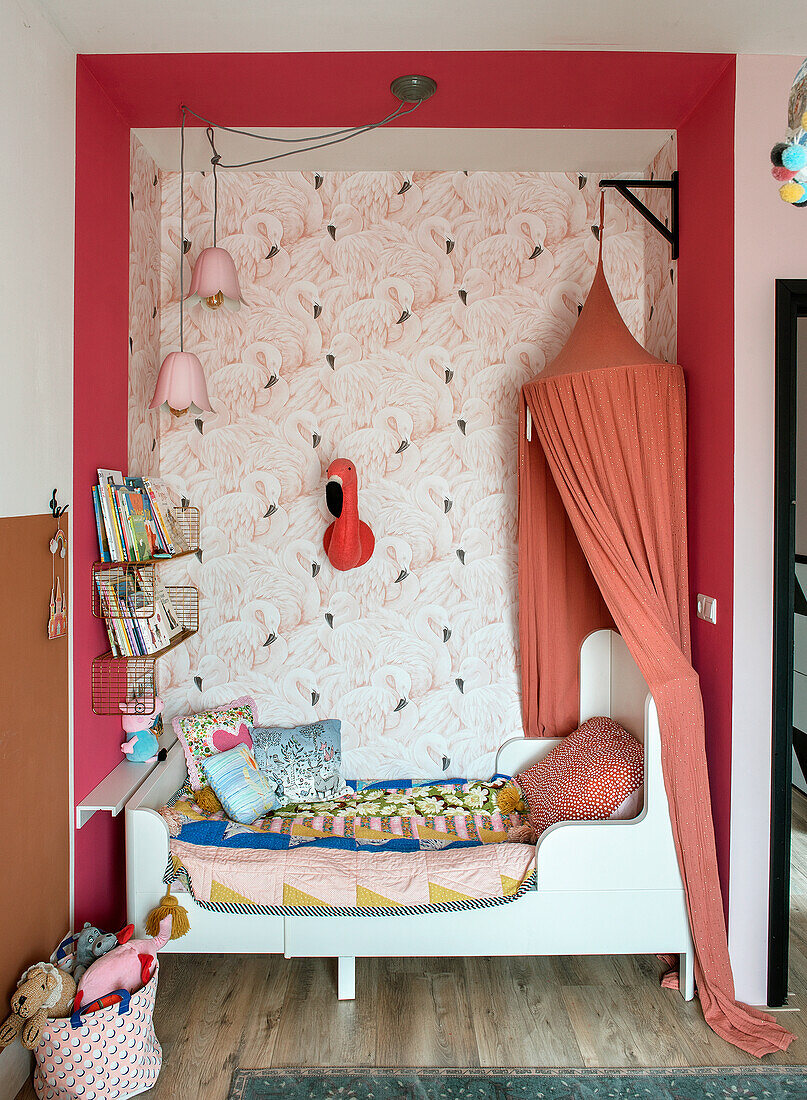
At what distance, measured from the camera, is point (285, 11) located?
6.98 feet

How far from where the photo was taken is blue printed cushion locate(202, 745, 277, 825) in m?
2.79

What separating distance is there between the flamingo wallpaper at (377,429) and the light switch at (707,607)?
83 cm

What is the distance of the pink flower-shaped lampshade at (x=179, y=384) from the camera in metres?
2.83

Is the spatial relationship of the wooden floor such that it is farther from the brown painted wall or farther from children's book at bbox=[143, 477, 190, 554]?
children's book at bbox=[143, 477, 190, 554]

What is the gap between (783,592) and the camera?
94.2 inches

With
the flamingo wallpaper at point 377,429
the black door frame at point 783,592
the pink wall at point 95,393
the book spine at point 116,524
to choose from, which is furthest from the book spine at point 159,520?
the black door frame at point 783,592

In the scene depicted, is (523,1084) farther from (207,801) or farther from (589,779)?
(207,801)

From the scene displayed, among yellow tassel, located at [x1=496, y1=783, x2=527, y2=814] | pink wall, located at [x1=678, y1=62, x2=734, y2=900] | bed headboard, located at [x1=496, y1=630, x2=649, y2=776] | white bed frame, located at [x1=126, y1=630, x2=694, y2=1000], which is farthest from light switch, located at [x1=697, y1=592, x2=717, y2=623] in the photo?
yellow tassel, located at [x1=496, y1=783, x2=527, y2=814]

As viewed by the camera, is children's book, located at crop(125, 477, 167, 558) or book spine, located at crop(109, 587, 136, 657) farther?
children's book, located at crop(125, 477, 167, 558)

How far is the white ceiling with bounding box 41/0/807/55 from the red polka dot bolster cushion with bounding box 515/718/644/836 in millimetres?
2157

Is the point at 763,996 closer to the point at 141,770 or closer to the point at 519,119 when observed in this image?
the point at 141,770

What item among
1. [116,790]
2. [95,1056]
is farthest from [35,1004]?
[116,790]

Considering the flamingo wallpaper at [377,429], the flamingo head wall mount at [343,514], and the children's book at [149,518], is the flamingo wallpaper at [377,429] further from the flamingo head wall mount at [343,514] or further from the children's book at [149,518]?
the children's book at [149,518]

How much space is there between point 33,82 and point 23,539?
1191 mm
